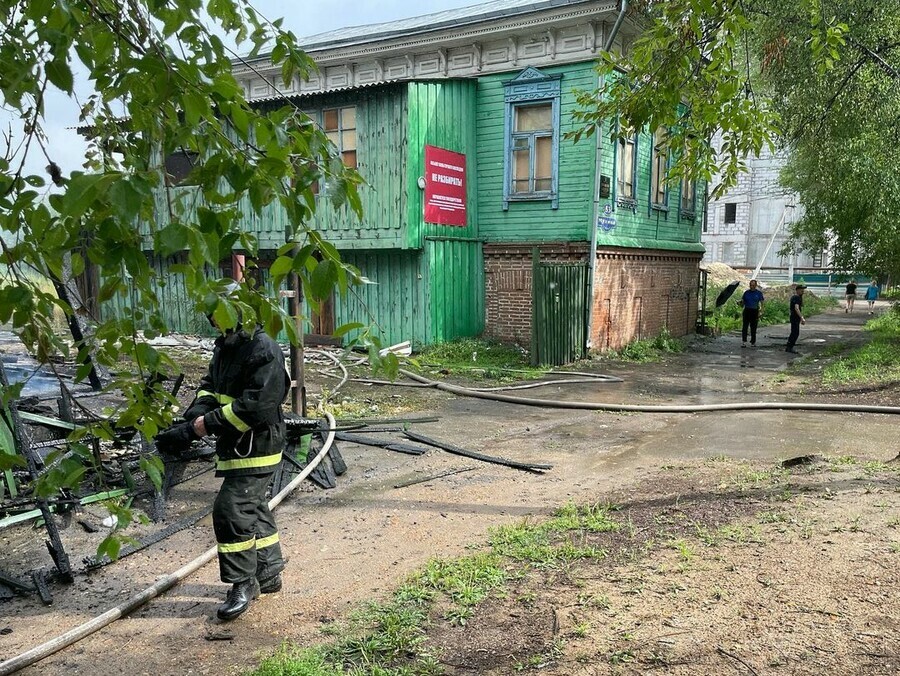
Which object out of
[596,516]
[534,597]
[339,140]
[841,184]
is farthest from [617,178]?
[534,597]

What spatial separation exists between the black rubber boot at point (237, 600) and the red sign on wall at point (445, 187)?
424 inches

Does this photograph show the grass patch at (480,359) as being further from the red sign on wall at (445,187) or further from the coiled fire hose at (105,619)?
the coiled fire hose at (105,619)

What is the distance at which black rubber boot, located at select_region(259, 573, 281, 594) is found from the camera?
410 centimetres

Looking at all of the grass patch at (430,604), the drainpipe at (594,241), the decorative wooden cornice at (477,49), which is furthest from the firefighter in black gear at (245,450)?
the drainpipe at (594,241)

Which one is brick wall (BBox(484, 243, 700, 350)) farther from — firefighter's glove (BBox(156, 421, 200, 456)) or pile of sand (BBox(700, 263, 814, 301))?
pile of sand (BBox(700, 263, 814, 301))

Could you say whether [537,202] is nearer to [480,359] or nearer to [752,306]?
[480,359]

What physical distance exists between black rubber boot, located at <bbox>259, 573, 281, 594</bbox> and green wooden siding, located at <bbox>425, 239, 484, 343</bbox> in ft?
33.7

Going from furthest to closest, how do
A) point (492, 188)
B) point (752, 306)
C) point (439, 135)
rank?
point (752, 306)
point (492, 188)
point (439, 135)

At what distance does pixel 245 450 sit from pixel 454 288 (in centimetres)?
1102

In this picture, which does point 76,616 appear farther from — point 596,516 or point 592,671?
point 596,516

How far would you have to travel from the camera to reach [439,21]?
56.0 feet

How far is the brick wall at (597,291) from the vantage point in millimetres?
14422

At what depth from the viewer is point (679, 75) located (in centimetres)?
509

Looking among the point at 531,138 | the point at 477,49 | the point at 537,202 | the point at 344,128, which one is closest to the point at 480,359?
the point at 537,202
